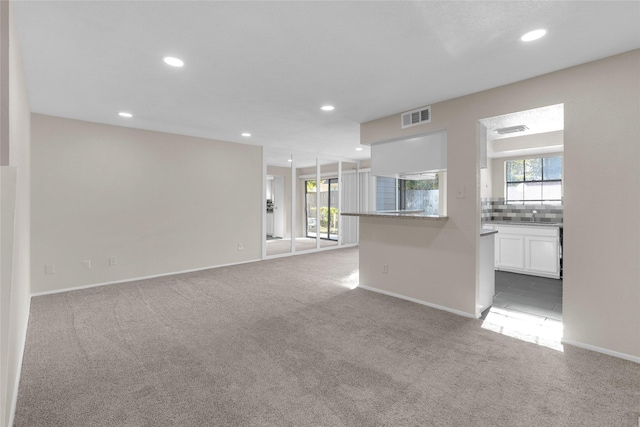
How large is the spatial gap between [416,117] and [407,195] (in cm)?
425

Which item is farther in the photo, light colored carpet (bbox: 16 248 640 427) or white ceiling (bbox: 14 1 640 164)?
white ceiling (bbox: 14 1 640 164)

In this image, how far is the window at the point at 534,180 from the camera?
17.9ft

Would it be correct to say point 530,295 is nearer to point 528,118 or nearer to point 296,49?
point 528,118

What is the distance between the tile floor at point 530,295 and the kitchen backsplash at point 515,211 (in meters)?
1.18

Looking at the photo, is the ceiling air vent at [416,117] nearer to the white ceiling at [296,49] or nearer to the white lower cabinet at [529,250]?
the white ceiling at [296,49]

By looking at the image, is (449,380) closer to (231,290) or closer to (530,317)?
(530,317)

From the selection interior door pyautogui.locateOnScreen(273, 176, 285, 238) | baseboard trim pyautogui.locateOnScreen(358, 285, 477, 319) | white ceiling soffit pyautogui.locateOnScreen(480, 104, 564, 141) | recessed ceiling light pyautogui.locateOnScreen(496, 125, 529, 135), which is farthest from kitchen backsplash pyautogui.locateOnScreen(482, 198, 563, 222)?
interior door pyautogui.locateOnScreen(273, 176, 285, 238)

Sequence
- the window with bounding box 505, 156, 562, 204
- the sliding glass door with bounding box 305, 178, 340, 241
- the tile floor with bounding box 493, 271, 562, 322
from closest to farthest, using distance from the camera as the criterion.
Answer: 1. the tile floor with bounding box 493, 271, 562, 322
2. the window with bounding box 505, 156, 562, 204
3. the sliding glass door with bounding box 305, 178, 340, 241

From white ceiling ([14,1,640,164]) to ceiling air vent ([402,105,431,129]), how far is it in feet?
0.40

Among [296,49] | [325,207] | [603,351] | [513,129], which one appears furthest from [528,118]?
[325,207]

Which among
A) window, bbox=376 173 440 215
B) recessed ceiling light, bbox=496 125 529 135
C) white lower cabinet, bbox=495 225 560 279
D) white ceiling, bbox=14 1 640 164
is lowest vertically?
white lower cabinet, bbox=495 225 560 279

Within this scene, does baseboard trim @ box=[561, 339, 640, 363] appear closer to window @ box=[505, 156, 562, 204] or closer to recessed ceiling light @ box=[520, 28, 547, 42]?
recessed ceiling light @ box=[520, 28, 547, 42]

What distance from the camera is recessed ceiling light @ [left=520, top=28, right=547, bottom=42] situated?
2145mm

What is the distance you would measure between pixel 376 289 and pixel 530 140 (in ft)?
11.9
